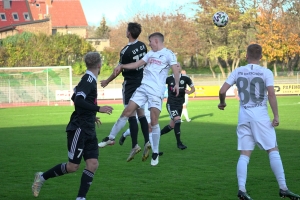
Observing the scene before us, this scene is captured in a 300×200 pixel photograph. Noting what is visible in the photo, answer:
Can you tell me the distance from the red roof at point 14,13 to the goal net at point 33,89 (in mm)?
43597

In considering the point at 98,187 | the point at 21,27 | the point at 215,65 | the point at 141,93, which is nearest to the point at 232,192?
the point at 98,187

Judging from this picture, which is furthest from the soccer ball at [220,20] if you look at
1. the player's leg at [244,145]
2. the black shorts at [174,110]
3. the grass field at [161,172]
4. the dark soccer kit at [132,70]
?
the player's leg at [244,145]

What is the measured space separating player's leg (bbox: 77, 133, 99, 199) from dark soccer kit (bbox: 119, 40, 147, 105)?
3.44 m

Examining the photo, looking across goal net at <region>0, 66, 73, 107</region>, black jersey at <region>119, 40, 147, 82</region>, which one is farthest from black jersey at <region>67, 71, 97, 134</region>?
goal net at <region>0, 66, 73, 107</region>

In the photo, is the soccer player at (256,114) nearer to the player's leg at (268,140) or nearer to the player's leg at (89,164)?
the player's leg at (268,140)

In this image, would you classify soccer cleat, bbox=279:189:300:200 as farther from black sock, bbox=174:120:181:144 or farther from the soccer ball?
the soccer ball

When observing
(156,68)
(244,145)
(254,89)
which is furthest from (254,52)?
(156,68)

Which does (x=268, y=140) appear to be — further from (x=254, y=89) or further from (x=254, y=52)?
(x=254, y=52)

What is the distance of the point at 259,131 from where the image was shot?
6.81 metres

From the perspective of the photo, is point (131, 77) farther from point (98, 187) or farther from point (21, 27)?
point (21, 27)

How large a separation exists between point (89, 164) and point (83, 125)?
0.48 meters

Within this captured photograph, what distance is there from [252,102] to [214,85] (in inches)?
1468

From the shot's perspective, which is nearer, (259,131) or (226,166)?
(259,131)

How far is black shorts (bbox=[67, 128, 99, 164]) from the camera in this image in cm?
664
